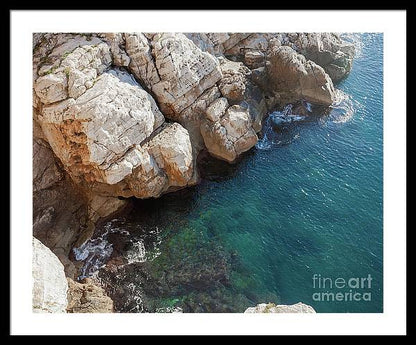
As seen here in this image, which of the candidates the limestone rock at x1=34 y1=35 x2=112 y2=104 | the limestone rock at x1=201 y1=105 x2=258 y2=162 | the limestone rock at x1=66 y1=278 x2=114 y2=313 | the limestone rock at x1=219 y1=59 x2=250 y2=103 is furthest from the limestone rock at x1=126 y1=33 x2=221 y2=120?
the limestone rock at x1=66 y1=278 x2=114 y2=313

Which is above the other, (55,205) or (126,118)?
(126,118)

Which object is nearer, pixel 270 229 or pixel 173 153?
pixel 270 229

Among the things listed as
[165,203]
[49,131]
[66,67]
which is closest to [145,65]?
[66,67]

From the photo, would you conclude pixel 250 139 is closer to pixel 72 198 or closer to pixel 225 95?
pixel 225 95

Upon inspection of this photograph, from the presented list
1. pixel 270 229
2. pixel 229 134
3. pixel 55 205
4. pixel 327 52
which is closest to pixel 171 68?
pixel 229 134

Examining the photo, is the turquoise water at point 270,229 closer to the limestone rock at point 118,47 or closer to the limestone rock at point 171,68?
the limestone rock at point 171,68

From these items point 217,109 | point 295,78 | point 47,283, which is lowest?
point 47,283

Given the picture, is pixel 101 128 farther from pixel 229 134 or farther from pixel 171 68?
pixel 229 134
